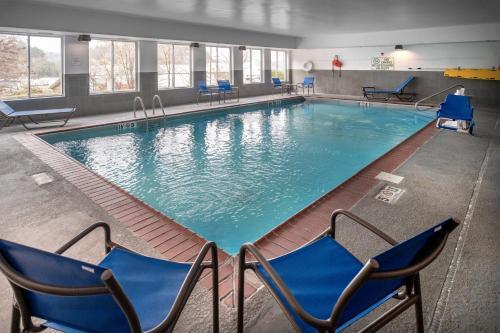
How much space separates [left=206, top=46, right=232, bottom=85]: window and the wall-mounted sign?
5513mm

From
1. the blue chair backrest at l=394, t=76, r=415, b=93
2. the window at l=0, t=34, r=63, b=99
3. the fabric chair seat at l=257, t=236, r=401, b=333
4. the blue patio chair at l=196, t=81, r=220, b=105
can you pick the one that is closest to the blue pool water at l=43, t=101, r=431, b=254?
the fabric chair seat at l=257, t=236, r=401, b=333

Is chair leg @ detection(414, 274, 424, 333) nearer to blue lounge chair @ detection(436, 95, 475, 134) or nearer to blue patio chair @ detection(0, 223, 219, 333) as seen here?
blue patio chair @ detection(0, 223, 219, 333)

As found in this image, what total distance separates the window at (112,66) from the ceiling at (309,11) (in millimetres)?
1417

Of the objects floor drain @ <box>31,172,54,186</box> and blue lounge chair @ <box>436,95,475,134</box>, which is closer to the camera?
floor drain @ <box>31,172,54,186</box>

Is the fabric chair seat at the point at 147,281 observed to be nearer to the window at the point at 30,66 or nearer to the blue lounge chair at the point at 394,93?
the window at the point at 30,66

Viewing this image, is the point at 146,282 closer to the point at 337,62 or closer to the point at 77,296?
the point at 77,296

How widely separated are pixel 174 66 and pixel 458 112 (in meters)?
8.24

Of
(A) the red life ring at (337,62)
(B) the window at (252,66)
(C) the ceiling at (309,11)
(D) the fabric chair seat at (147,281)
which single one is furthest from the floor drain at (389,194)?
(A) the red life ring at (337,62)

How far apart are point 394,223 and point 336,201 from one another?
0.64m

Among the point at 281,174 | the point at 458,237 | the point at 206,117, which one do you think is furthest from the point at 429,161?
the point at 206,117

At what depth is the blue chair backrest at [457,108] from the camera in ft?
19.3

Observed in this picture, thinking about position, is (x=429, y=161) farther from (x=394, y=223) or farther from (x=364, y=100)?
(x=364, y=100)

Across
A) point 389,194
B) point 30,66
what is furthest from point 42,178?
point 30,66

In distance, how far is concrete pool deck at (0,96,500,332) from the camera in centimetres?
163
